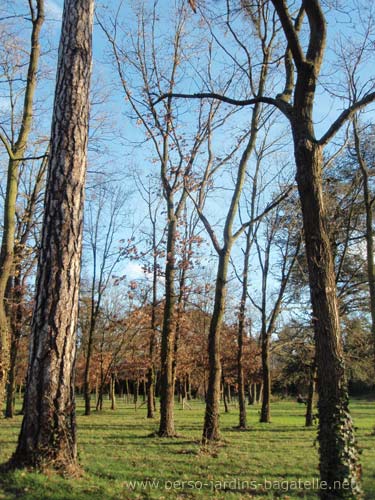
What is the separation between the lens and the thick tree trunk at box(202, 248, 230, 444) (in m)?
10.9

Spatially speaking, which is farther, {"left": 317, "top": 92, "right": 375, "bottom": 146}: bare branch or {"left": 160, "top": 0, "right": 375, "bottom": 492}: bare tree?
{"left": 317, "top": 92, "right": 375, "bottom": 146}: bare branch

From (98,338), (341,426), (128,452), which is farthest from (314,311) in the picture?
(98,338)

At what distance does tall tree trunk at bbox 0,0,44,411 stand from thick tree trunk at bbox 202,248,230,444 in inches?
192

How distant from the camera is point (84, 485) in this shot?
16.7 ft

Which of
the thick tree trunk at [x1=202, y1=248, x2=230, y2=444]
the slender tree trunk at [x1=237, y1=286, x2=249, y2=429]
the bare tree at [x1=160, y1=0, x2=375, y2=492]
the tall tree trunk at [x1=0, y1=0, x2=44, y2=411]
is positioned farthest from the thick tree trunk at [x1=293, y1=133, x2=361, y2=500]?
the slender tree trunk at [x1=237, y1=286, x2=249, y2=429]

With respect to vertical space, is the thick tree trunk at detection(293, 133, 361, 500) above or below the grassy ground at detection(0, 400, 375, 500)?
above

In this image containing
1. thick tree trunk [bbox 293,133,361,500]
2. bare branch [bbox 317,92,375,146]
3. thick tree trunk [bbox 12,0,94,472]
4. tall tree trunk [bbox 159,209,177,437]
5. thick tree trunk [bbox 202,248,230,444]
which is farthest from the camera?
tall tree trunk [bbox 159,209,177,437]

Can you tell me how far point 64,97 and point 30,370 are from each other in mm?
3606

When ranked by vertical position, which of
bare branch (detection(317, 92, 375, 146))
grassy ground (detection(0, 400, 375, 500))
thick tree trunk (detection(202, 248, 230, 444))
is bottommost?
grassy ground (detection(0, 400, 375, 500))

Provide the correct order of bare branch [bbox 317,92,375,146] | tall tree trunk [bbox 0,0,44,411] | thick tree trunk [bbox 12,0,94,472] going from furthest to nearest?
tall tree trunk [bbox 0,0,44,411] → bare branch [bbox 317,92,375,146] → thick tree trunk [bbox 12,0,94,472]

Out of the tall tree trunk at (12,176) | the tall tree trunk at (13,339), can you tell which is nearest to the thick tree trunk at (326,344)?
the tall tree trunk at (12,176)

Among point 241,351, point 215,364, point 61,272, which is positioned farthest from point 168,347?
point 61,272

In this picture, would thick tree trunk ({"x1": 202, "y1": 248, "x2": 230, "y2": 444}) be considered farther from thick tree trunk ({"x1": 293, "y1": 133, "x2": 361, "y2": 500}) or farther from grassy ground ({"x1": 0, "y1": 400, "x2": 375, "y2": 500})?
thick tree trunk ({"x1": 293, "y1": 133, "x2": 361, "y2": 500})

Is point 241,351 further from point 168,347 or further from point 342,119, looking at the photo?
point 342,119
